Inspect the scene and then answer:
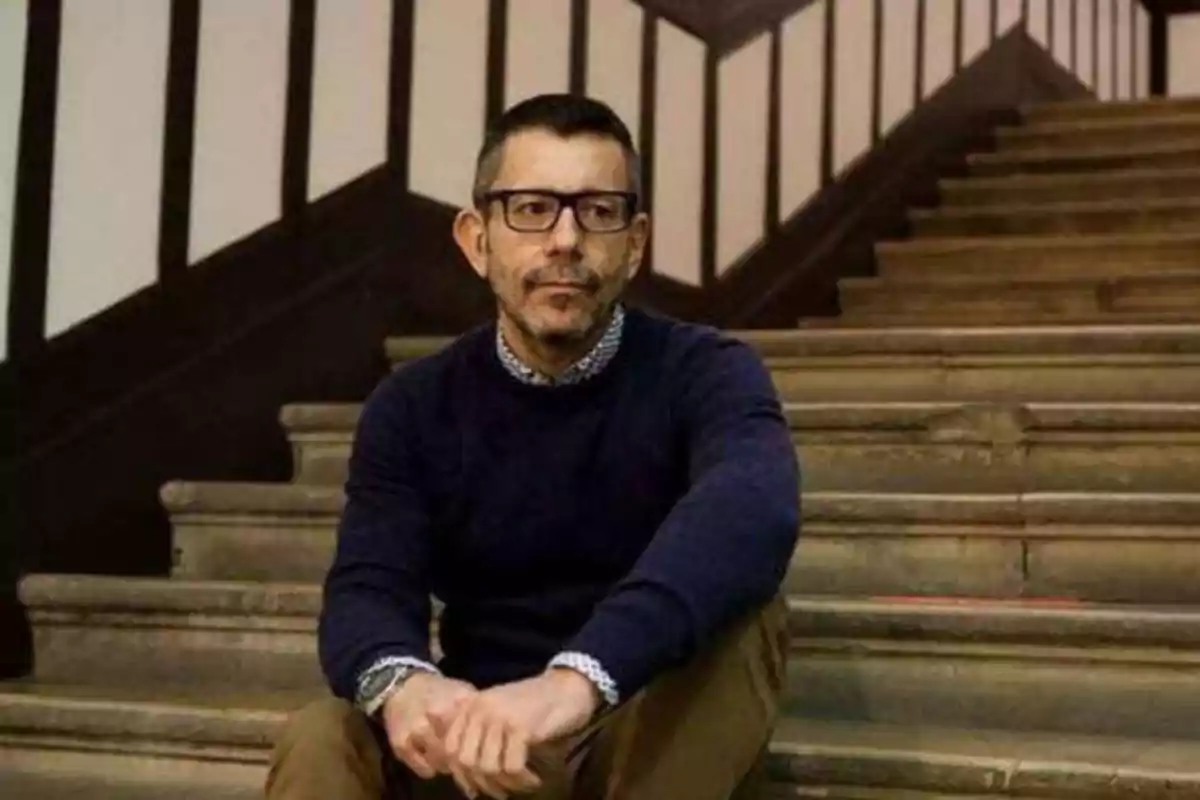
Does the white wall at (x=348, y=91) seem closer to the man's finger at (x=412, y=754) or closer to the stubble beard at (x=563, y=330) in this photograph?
the stubble beard at (x=563, y=330)

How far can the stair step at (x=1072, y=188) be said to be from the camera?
4.06m

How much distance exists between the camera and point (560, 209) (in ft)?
4.75

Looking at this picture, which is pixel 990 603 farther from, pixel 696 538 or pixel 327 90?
pixel 327 90

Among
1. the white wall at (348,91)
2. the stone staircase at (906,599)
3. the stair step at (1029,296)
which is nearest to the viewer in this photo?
the stone staircase at (906,599)

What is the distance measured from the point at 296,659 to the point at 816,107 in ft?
8.21

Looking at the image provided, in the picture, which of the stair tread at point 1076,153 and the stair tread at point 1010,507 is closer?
the stair tread at point 1010,507

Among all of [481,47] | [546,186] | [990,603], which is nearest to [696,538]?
[546,186]

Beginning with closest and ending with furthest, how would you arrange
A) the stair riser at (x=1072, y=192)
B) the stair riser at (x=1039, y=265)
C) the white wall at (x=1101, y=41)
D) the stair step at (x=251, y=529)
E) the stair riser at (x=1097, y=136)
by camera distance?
the stair step at (x=251, y=529) < the stair riser at (x=1039, y=265) < the stair riser at (x=1072, y=192) < the stair riser at (x=1097, y=136) < the white wall at (x=1101, y=41)

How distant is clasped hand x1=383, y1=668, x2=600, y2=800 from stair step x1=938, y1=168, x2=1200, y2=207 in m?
3.16

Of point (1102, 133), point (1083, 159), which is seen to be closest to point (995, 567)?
point (1083, 159)

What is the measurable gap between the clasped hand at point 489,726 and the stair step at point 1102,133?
359 centimetres

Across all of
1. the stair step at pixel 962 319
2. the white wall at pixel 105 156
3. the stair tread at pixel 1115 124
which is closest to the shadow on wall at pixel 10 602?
the white wall at pixel 105 156

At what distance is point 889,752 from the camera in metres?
1.58

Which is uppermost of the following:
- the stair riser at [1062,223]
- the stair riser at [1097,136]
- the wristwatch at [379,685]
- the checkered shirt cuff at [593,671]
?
the stair riser at [1097,136]
